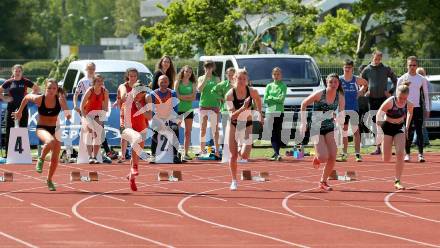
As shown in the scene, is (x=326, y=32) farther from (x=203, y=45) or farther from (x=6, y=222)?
(x=6, y=222)

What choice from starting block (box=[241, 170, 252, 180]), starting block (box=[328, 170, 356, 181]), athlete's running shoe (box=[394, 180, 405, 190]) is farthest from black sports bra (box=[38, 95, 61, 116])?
athlete's running shoe (box=[394, 180, 405, 190])

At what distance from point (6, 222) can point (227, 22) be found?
3528 centimetres

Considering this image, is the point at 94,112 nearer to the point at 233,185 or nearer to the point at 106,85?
the point at 106,85

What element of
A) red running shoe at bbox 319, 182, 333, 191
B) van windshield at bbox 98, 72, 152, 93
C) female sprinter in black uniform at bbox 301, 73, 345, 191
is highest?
van windshield at bbox 98, 72, 152, 93

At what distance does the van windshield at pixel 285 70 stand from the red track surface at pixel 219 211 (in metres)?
5.50

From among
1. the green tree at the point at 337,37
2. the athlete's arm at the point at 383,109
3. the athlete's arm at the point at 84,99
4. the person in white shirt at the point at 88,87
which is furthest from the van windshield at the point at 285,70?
the green tree at the point at 337,37

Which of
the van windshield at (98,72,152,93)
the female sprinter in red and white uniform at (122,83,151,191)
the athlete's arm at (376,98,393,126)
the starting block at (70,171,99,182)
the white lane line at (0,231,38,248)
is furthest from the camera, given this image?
the van windshield at (98,72,152,93)

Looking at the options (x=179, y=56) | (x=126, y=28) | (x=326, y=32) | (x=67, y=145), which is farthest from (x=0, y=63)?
(x=126, y=28)

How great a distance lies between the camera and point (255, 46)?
4991 cm

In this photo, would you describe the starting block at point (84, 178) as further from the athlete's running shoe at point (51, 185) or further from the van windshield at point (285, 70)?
the van windshield at point (285, 70)

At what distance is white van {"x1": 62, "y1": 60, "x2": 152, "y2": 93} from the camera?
28.3 m

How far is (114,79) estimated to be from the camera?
93.7 feet

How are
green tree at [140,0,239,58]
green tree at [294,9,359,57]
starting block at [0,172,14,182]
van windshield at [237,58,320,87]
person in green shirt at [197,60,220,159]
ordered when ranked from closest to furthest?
starting block at [0,172,14,182] → person in green shirt at [197,60,220,159] → van windshield at [237,58,320,87] → green tree at [140,0,239,58] → green tree at [294,9,359,57]

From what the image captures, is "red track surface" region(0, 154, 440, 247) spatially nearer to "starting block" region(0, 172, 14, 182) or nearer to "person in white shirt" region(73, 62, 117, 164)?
"starting block" region(0, 172, 14, 182)
